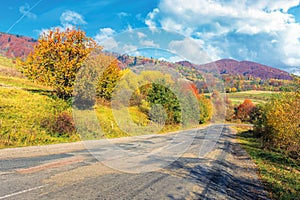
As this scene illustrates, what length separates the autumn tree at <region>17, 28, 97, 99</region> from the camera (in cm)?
2388

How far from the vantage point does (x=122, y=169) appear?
9.48 m

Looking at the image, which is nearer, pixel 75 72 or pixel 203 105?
pixel 75 72

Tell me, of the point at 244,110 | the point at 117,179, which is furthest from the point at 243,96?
the point at 117,179

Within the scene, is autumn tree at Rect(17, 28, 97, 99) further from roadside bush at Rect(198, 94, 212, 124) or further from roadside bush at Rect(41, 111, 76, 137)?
roadside bush at Rect(198, 94, 212, 124)

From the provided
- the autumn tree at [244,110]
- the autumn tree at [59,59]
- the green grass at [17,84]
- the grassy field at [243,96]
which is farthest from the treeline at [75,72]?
the grassy field at [243,96]

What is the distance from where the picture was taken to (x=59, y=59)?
24.1 metres

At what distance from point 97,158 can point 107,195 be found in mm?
5209

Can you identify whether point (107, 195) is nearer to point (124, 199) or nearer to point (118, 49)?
point (124, 199)

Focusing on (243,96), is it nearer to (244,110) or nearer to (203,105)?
(244,110)

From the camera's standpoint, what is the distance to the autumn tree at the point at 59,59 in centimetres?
2388

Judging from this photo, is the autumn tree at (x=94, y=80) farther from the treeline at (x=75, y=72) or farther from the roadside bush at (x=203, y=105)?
the roadside bush at (x=203, y=105)

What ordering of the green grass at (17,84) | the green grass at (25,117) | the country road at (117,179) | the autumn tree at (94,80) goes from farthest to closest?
the green grass at (17,84)
the autumn tree at (94,80)
the green grass at (25,117)
the country road at (117,179)

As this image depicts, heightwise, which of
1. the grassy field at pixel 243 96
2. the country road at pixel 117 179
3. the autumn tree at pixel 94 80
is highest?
the grassy field at pixel 243 96

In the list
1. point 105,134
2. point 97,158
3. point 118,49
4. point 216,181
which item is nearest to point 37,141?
point 97,158
